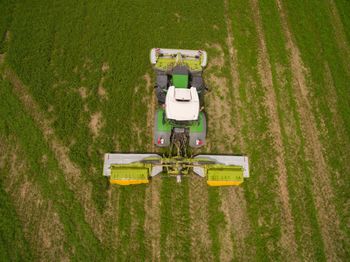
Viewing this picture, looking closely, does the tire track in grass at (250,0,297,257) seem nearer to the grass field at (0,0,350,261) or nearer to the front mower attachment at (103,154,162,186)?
the grass field at (0,0,350,261)

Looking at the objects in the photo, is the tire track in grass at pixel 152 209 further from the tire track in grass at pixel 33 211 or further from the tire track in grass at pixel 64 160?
the tire track in grass at pixel 33 211

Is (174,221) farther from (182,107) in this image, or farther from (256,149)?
(256,149)

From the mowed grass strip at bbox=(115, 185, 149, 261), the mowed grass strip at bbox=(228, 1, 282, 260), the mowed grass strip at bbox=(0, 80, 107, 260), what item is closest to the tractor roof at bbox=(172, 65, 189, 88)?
the mowed grass strip at bbox=(228, 1, 282, 260)

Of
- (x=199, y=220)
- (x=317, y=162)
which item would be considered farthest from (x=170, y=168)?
(x=317, y=162)

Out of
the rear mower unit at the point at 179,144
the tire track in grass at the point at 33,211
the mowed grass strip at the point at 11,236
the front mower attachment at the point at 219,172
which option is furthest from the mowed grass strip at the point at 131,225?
the mowed grass strip at the point at 11,236

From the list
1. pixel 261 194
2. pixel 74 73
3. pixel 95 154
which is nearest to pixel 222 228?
pixel 261 194
